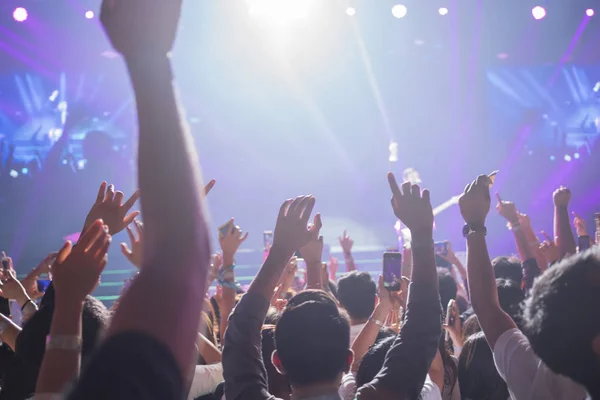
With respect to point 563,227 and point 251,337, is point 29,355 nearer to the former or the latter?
point 251,337

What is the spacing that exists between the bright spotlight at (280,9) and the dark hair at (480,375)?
10.3 m

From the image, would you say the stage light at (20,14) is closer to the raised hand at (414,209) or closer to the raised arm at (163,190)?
the raised hand at (414,209)

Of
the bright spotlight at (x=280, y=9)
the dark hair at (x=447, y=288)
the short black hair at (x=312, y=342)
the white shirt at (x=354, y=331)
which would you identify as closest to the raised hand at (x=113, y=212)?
the short black hair at (x=312, y=342)

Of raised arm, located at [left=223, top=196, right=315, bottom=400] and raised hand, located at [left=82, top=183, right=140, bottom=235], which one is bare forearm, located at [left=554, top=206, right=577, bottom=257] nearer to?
raised arm, located at [left=223, top=196, right=315, bottom=400]

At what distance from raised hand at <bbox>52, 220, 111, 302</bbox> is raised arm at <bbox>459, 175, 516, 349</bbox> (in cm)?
120

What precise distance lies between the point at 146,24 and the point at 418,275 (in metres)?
1.11

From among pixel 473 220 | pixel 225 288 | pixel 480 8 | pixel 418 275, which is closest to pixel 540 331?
A: pixel 418 275

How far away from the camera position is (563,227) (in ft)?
11.0

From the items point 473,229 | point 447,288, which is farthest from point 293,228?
point 447,288

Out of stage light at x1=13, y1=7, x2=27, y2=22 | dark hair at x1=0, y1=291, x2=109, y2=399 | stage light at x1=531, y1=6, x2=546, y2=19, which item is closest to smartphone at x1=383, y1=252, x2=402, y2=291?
dark hair at x1=0, y1=291, x2=109, y2=399

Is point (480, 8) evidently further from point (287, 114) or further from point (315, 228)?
point (315, 228)

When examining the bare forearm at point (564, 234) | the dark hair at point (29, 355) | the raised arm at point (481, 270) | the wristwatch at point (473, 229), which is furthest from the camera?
the bare forearm at point (564, 234)

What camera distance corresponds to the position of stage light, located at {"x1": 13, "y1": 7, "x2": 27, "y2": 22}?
1051cm

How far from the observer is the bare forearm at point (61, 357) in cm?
93
